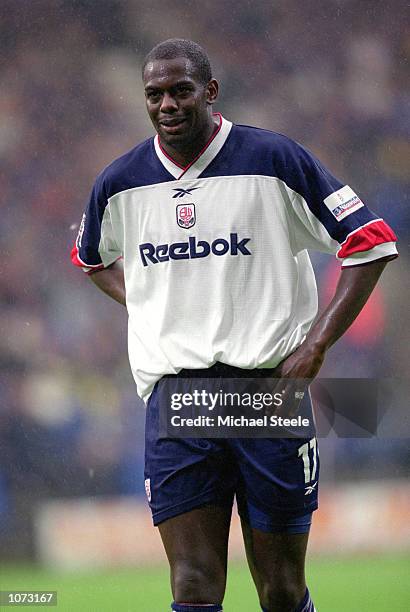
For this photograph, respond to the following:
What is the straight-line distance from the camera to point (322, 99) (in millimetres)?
3379

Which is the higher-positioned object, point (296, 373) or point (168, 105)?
point (168, 105)

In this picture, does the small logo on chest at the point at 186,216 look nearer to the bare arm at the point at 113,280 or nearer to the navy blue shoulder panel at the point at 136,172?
the navy blue shoulder panel at the point at 136,172

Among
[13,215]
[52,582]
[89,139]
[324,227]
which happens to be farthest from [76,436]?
[324,227]

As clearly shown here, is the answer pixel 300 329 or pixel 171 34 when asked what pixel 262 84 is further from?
pixel 300 329

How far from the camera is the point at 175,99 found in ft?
7.27

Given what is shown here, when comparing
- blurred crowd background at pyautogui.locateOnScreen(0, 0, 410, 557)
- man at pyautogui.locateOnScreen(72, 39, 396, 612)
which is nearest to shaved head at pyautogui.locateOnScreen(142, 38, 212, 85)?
man at pyautogui.locateOnScreen(72, 39, 396, 612)

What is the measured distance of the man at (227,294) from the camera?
221 cm

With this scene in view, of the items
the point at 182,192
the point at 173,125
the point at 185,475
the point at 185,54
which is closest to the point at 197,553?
the point at 185,475

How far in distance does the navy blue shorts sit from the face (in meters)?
0.59

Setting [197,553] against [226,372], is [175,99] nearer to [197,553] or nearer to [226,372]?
[226,372]

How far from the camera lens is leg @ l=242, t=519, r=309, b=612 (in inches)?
89.7

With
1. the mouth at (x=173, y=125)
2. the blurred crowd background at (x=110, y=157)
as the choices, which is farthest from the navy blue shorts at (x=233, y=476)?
the blurred crowd background at (x=110, y=157)

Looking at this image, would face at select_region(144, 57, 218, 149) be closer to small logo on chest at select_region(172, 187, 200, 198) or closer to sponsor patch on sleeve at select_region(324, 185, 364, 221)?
small logo on chest at select_region(172, 187, 200, 198)

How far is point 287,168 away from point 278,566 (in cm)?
89
